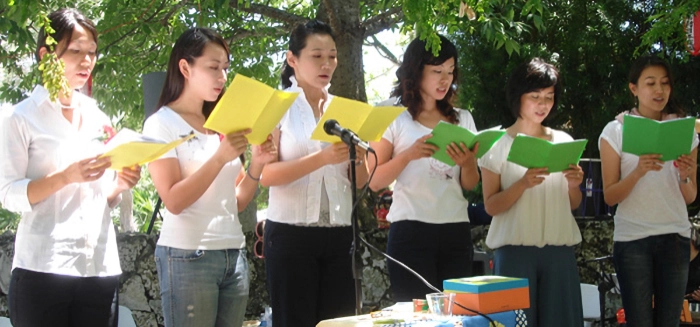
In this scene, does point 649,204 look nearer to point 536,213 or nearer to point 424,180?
point 536,213

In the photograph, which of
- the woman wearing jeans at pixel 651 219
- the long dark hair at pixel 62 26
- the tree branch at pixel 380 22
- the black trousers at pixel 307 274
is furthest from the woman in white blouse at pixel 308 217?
the tree branch at pixel 380 22

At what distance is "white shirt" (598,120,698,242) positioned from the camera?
395 cm

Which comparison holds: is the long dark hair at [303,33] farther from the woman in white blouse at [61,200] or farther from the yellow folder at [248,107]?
the woman in white blouse at [61,200]

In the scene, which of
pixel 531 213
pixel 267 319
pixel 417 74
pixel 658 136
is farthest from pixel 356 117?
pixel 267 319

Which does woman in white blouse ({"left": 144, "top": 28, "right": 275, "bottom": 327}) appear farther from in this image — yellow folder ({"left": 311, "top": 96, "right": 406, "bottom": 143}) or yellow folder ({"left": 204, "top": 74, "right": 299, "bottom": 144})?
yellow folder ({"left": 311, "top": 96, "right": 406, "bottom": 143})

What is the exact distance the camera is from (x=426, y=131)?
3637 mm

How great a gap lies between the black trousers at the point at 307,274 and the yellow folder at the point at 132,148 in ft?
2.34

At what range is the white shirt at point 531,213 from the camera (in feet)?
12.2

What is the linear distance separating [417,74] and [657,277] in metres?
1.50

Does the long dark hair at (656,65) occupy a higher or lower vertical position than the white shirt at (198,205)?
higher

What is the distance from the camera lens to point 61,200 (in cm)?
260

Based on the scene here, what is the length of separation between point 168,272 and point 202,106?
630 mm

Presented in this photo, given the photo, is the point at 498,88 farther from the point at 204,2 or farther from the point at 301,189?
the point at 301,189

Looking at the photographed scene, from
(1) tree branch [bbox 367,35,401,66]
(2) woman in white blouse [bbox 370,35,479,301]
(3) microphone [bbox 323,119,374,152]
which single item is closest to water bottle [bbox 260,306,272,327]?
(2) woman in white blouse [bbox 370,35,479,301]
